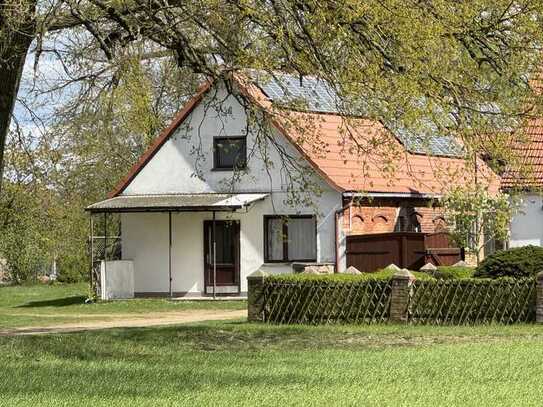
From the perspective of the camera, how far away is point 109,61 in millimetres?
19797

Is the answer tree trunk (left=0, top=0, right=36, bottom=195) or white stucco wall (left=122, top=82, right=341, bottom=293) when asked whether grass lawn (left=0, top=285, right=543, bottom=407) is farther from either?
white stucco wall (left=122, top=82, right=341, bottom=293)

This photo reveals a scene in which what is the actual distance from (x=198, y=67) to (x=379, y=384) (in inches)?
309

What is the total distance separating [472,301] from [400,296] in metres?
1.51

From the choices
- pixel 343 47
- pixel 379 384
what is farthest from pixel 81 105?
pixel 379 384

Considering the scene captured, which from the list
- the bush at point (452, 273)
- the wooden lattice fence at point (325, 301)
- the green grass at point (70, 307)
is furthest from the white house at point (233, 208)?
the wooden lattice fence at point (325, 301)

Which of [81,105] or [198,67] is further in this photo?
[81,105]

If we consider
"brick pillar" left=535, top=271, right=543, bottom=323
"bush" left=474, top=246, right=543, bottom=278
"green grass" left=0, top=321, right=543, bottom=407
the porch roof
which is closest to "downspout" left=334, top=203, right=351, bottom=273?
the porch roof

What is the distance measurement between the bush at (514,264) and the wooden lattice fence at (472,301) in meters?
0.68

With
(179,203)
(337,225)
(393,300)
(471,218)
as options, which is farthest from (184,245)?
(393,300)

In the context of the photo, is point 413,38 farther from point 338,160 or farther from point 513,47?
point 338,160

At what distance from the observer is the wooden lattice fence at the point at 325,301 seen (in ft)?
84.7

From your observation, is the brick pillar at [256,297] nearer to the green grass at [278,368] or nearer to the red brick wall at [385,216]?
the green grass at [278,368]

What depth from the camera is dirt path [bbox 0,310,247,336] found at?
27250 mm

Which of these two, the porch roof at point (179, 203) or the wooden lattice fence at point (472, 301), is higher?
the porch roof at point (179, 203)
